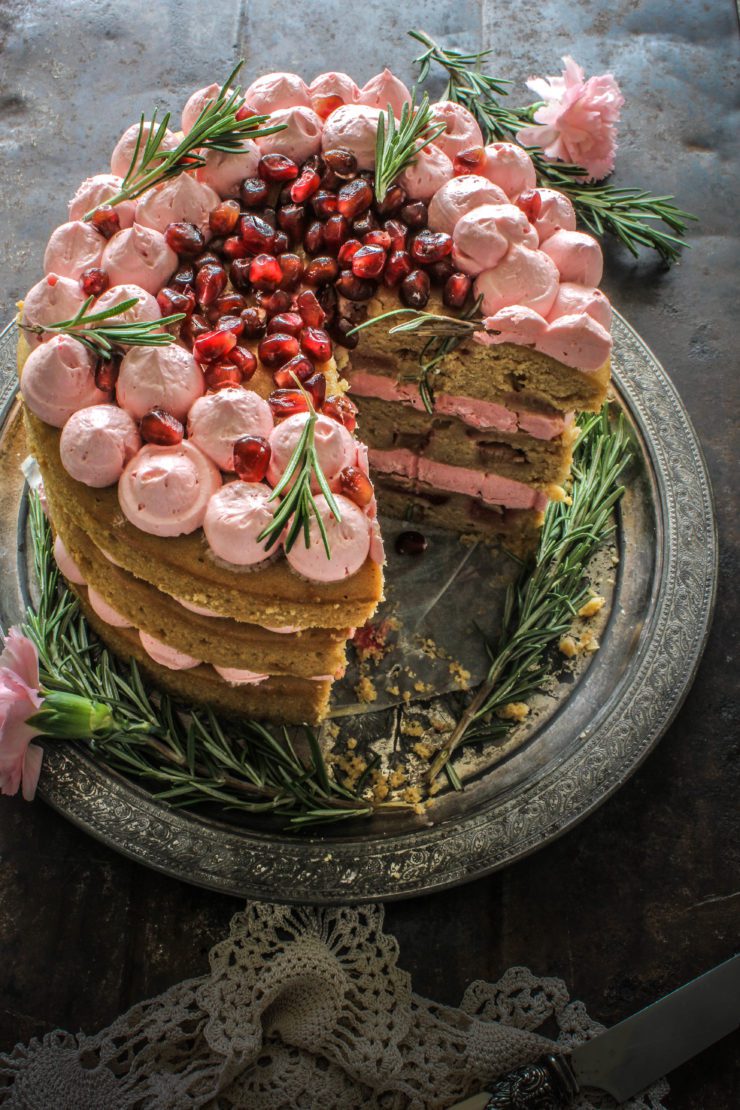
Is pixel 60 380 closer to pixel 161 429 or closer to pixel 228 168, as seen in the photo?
pixel 161 429

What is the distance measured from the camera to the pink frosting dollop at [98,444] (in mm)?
3277

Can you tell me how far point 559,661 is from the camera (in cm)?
414

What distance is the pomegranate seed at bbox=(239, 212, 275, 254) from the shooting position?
12.2ft

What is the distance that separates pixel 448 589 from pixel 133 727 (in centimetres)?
136

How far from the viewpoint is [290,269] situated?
3.71m

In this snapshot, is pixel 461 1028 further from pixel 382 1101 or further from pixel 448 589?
pixel 448 589

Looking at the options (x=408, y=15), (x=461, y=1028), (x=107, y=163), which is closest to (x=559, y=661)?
(x=461, y=1028)

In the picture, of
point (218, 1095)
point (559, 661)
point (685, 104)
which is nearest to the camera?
point (218, 1095)

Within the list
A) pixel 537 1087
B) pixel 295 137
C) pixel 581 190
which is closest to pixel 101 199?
pixel 295 137

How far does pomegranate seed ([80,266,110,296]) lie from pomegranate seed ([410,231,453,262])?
3.44ft

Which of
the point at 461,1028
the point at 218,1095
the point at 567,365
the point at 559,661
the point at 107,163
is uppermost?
the point at 567,365

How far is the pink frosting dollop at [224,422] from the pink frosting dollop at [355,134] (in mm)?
1151

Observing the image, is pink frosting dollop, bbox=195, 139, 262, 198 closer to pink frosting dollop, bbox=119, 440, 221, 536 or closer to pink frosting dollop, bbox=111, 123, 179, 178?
pink frosting dollop, bbox=111, 123, 179, 178

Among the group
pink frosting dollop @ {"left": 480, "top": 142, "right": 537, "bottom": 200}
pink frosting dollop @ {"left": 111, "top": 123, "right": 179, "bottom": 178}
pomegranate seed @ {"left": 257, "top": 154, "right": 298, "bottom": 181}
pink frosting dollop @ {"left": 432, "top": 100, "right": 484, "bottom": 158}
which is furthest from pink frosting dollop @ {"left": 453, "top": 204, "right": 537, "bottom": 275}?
pink frosting dollop @ {"left": 111, "top": 123, "right": 179, "bottom": 178}
